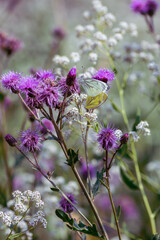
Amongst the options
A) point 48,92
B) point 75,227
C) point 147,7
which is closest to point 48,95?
point 48,92

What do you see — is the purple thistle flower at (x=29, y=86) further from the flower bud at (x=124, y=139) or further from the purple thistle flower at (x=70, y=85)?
the flower bud at (x=124, y=139)

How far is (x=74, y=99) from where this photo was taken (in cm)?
94

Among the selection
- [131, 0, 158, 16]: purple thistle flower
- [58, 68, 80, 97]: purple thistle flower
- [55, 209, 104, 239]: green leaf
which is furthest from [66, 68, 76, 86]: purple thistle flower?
[131, 0, 158, 16]: purple thistle flower

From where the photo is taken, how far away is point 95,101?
3.11 feet

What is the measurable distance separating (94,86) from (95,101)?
42 millimetres

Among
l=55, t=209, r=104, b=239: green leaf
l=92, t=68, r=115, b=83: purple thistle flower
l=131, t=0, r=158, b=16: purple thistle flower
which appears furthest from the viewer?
l=131, t=0, r=158, b=16: purple thistle flower

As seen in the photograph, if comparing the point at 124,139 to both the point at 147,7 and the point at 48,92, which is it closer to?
the point at 48,92

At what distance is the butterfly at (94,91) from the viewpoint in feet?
3.04

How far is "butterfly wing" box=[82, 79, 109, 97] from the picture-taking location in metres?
0.92

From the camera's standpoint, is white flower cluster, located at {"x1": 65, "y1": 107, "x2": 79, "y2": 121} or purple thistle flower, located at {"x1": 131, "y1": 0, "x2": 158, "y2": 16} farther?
purple thistle flower, located at {"x1": 131, "y1": 0, "x2": 158, "y2": 16}

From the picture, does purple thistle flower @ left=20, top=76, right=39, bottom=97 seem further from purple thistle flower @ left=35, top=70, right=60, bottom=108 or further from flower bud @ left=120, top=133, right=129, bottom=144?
flower bud @ left=120, top=133, right=129, bottom=144

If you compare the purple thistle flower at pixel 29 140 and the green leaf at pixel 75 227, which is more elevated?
the purple thistle flower at pixel 29 140

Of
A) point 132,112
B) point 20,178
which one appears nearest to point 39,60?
point 132,112

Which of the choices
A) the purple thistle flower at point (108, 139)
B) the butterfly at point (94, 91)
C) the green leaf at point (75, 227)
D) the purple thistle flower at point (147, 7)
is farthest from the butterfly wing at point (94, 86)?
the purple thistle flower at point (147, 7)
